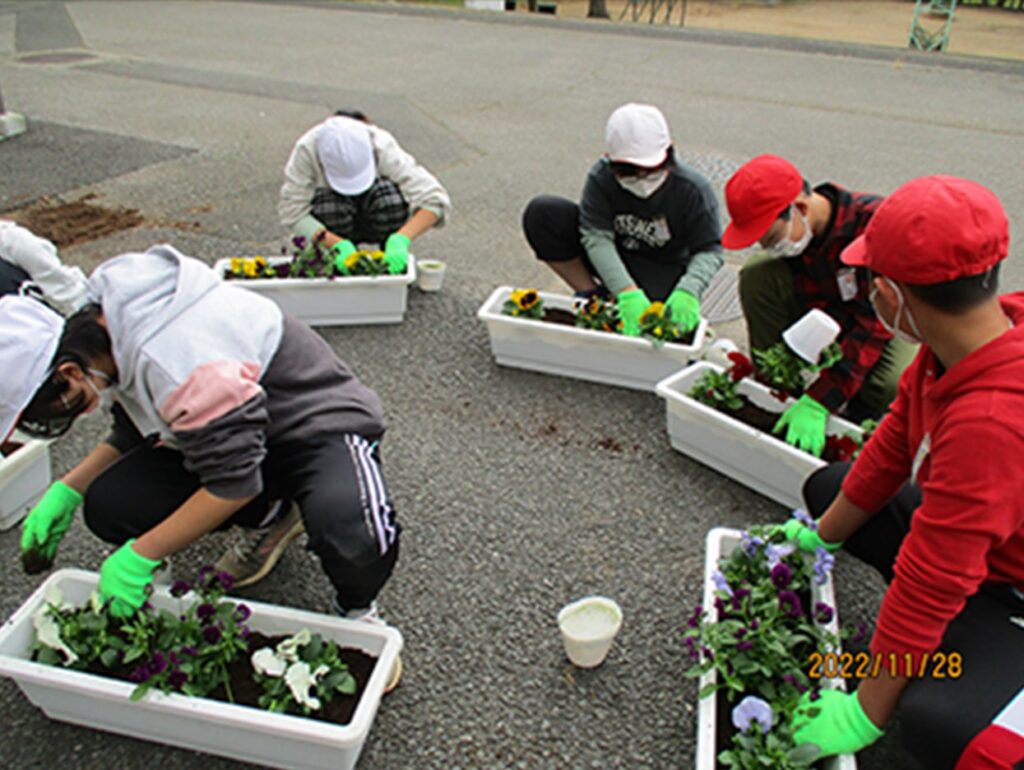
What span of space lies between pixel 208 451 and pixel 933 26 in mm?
17047

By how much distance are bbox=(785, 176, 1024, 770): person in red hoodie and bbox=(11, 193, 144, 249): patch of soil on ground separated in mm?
3742

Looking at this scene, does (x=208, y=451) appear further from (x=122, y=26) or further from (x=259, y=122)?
(x=122, y=26)

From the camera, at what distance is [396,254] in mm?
3316

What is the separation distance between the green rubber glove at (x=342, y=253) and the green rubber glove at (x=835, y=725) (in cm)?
233

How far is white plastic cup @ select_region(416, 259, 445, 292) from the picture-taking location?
3598 millimetres

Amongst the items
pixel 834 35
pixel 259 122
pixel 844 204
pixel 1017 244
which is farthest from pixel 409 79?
pixel 834 35

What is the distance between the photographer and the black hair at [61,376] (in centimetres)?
150

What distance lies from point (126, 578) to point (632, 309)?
1.87 m

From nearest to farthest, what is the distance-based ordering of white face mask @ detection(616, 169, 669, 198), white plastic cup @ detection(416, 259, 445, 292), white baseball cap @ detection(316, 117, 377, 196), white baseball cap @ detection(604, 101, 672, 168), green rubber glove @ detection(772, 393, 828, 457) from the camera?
green rubber glove @ detection(772, 393, 828, 457) < white baseball cap @ detection(604, 101, 672, 168) < white face mask @ detection(616, 169, 669, 198) < white baseball cap @ detection(316, 117, 377, 196) < white plastic cup @ detection(416, 259, 445, 292)

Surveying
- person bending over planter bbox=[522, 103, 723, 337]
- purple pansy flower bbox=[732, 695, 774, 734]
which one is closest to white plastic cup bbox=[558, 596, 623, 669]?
purple pansy flower bbox=[732, 695, 774, 734]

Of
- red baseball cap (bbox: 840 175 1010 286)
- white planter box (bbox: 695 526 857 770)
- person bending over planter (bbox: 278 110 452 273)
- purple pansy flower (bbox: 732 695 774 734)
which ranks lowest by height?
white planter box (bbox: 695 526 857 770)

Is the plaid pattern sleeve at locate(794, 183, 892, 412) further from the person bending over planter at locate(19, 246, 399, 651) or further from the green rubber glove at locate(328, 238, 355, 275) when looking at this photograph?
the green rubber glove at locate(328, 238, 355, 275)

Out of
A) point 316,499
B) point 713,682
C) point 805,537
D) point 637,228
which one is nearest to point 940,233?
point 805,537

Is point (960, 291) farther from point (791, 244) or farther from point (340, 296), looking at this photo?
point (340, 296)
